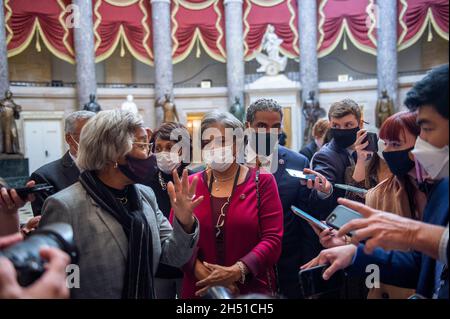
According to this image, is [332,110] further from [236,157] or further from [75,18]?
[75,18]

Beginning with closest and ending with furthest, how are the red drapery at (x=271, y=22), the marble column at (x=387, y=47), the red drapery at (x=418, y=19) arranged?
1. the red drapery at (x=418, y=19)
2. the marble column at (x=387, y=47)
3. the red drapery at (x=271, y=22)

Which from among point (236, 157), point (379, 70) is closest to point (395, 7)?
point (379, 70)

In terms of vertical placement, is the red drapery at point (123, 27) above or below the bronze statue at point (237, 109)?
above

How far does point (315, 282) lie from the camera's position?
1480 millimetres

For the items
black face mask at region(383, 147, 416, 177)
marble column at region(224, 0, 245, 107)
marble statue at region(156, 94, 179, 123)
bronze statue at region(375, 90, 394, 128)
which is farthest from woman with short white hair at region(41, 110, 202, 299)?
marble column at region(224, 0, 245, 107)

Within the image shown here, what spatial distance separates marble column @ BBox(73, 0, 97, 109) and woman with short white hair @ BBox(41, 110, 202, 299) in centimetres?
1372

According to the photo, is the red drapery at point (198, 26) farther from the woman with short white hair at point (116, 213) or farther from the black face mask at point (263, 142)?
the woman with short white hair at point (116, 213)

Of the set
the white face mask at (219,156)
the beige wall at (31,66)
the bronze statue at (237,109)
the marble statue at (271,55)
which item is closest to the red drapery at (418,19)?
the marble statue at (271,55)

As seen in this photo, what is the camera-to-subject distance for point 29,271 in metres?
1.03

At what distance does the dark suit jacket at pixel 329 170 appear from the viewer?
274cm

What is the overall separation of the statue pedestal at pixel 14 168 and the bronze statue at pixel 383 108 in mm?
11634

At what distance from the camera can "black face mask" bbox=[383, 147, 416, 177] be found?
1.85 m

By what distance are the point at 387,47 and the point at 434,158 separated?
590 inches

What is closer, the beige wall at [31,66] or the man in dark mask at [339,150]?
the man in dark mask at [339,150]
